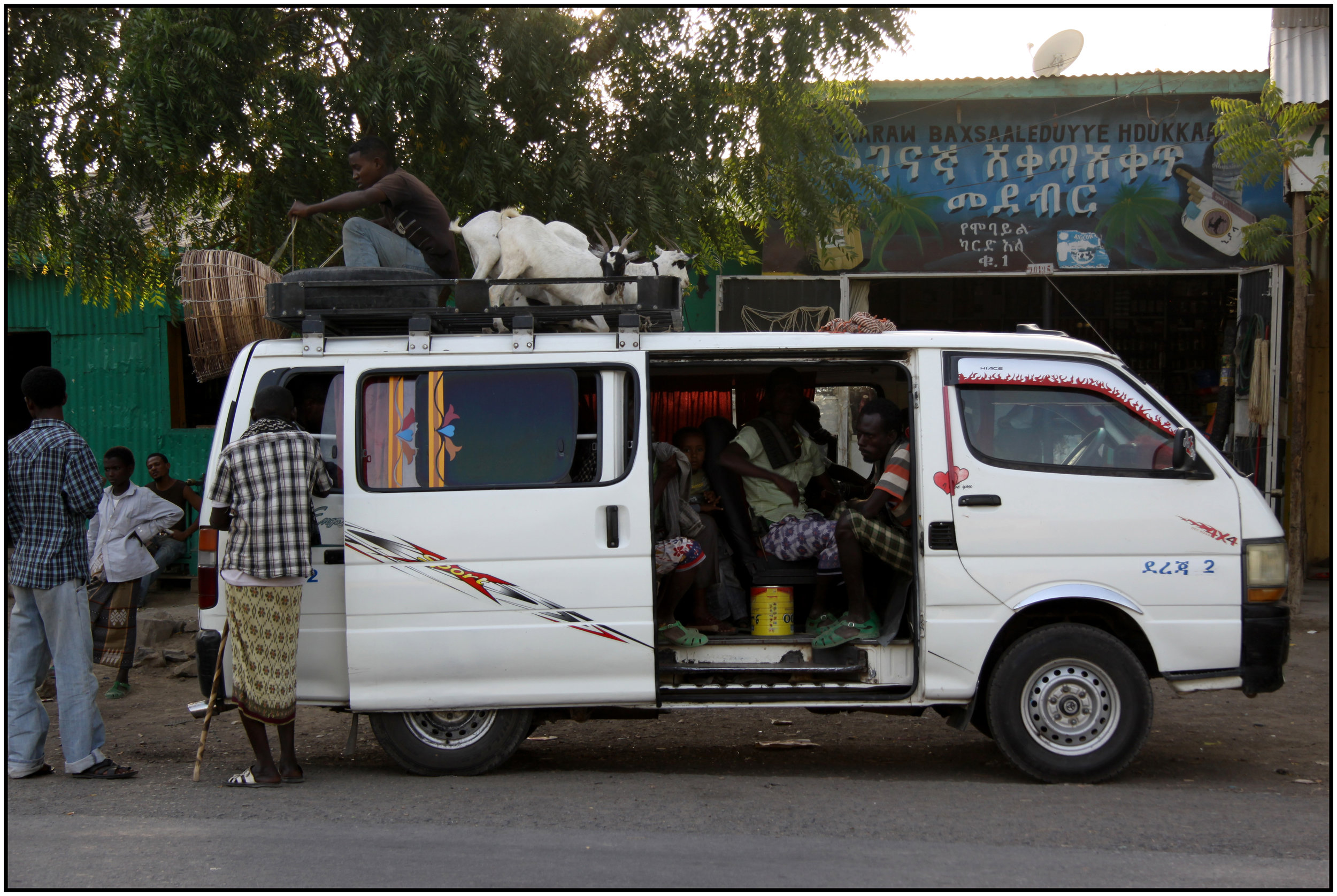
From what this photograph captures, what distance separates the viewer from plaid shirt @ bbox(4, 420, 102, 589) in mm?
5289

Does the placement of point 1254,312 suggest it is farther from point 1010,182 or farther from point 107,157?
point 107,157

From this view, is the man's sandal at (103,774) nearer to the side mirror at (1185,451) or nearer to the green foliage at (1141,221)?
the side mirror at (1185,451)

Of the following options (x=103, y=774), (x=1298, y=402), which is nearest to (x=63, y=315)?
(x=103, y=774)

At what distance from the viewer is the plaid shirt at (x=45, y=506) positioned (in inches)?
208

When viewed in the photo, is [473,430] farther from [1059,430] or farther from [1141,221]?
[1141,221]

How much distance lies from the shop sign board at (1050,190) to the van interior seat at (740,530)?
532cm

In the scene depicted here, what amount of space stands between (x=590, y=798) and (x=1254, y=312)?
8.62 m

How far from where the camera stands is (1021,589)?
488 centimetres

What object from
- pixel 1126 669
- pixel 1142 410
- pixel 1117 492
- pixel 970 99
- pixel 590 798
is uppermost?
pixel 970 99

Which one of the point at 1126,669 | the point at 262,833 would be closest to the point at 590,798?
the point at 262,833

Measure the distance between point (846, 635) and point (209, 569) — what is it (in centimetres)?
288

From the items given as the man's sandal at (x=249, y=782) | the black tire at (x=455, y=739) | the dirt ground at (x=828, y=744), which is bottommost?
the dirt ground at (x=828, y=744)

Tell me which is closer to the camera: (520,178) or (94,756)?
(94,756)

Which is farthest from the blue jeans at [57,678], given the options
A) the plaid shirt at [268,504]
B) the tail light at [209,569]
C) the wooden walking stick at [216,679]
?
the plaid shirt at [268,504]
